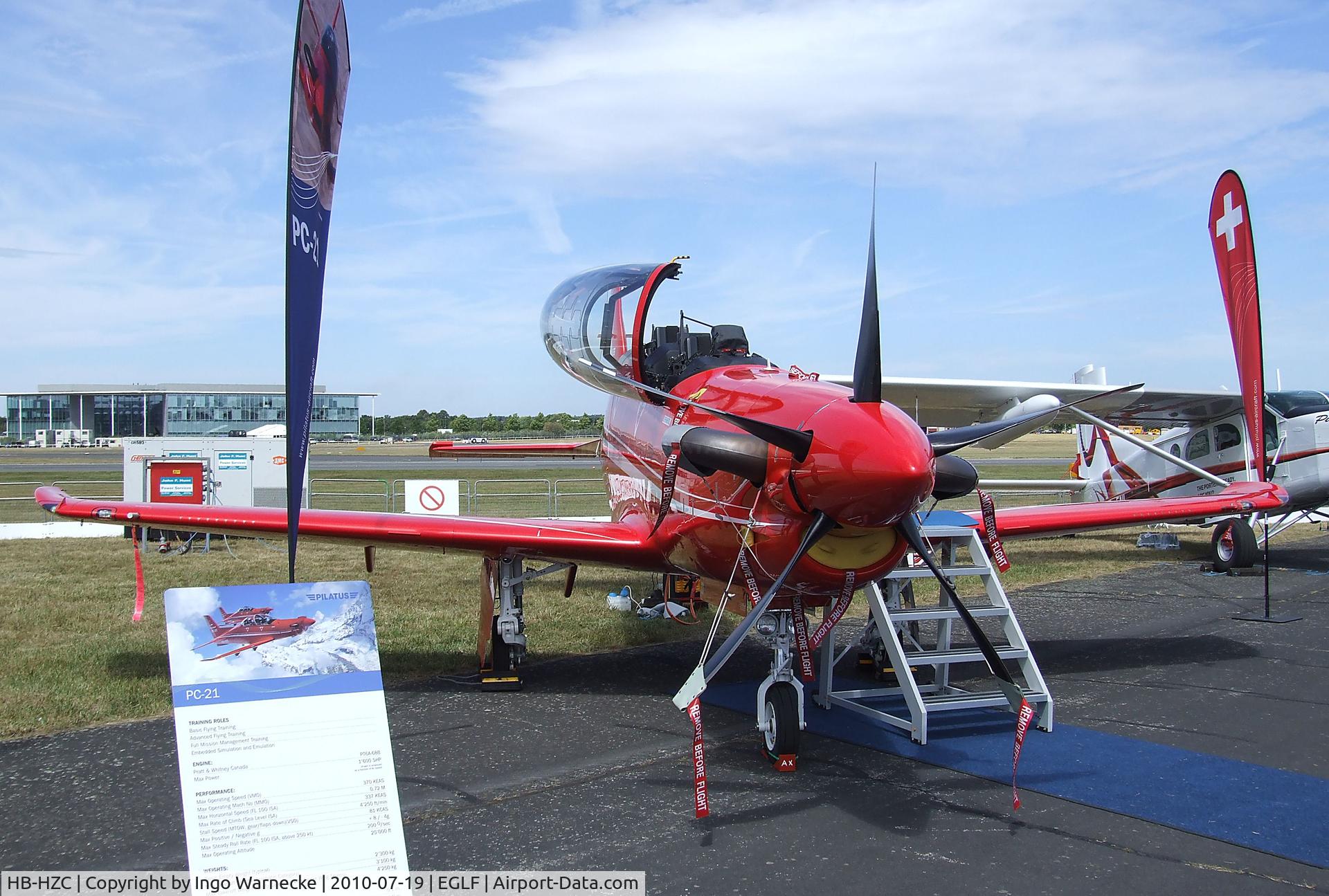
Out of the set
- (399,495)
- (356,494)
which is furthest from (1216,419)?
(399,495)

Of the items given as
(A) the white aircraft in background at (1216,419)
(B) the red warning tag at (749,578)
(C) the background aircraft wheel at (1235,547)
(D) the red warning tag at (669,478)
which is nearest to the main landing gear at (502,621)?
(D) the red warning tag at (669,478)

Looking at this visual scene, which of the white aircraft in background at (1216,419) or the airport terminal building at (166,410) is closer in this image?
the white aircraft in background at (1216,419)

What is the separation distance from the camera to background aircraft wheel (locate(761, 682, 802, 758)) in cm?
549

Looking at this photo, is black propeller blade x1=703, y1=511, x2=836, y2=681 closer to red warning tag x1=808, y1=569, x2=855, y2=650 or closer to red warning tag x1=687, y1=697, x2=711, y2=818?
red warning tag x1=687, y1=697, x2=711, y2=818

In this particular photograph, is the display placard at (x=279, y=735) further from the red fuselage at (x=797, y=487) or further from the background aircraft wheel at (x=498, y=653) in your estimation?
the background aircraft wheel at (x=498, y=653)

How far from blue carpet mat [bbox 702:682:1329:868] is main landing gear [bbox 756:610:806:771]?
79 cm

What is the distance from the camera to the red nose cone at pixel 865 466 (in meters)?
4.32

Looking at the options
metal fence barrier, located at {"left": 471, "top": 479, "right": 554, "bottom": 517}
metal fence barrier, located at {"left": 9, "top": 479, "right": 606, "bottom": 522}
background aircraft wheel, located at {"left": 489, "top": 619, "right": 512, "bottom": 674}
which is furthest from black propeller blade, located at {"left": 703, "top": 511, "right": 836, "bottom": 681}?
metal fence barrier, located at {"left": 471, "top": 479, "right": 554, "bottom": 517}

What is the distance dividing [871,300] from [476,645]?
221 inches

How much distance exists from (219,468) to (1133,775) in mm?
16780

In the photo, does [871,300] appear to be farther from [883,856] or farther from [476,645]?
[476,645]

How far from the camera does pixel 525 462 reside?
50.8 metres

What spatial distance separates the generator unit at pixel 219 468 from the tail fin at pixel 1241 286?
48.0 ft

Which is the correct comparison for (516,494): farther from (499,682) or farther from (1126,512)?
(1126,512)
